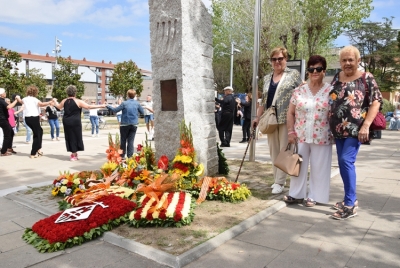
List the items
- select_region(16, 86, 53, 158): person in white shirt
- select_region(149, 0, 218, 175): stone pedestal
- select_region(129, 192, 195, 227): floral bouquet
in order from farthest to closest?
select_region(16, 86, 53, 158): person in white shirt → select_region(149, 0, 218, 175): stone pedestal → select_region(129, 192, 195, 227): floral bouquet

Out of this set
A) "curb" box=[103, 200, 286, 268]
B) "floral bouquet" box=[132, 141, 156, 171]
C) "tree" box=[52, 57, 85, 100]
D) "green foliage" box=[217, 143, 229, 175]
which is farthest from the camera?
"tree" box=[52, 57, 85, 100]

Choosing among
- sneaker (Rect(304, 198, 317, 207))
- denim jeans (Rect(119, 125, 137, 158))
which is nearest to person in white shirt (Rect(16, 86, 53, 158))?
denim jeans (Rect(119, 125, 137, 158))

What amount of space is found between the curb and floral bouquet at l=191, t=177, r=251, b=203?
716 mm

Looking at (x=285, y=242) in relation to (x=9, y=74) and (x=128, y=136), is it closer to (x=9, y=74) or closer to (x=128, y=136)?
(x=128, y=136)

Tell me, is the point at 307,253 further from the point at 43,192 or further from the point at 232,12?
the point at 232,12

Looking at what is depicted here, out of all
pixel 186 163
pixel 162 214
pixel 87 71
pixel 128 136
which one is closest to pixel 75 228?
pixel 162 214

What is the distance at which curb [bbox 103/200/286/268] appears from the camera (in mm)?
2994

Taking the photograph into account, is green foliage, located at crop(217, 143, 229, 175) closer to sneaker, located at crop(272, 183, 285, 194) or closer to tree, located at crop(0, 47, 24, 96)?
sneaker, located at crop(272, 183, 285, 194)

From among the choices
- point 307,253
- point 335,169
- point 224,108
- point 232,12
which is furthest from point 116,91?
point 307,253

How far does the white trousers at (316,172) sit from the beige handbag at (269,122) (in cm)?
53

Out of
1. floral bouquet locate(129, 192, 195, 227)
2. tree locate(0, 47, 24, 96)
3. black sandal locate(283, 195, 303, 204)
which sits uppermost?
tree locate(0, 47, 24, 96)

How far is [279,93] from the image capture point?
16.5ft

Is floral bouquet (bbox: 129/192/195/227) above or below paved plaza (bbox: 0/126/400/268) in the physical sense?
above

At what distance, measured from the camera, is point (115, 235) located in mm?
3570
